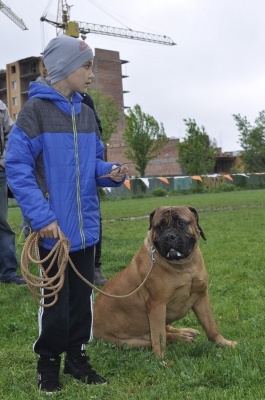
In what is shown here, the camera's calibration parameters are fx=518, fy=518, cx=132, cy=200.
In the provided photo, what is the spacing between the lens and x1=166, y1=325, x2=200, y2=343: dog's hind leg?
163 inches

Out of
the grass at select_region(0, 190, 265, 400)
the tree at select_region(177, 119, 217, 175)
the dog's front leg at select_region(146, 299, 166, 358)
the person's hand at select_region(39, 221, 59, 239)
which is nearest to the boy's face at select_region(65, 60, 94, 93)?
the person's hand at select_region(39, 221, 59, 239)

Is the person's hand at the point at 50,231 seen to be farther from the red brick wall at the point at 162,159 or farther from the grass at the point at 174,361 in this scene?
the red brick wall at the point at 162,159

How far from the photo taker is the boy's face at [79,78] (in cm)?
335

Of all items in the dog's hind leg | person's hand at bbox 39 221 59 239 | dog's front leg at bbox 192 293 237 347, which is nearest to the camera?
person's hand at bbox 39 221 59 239

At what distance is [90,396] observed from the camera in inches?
124

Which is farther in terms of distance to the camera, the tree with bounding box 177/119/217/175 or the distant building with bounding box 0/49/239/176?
the distant building with bounding box 0/49/239/176

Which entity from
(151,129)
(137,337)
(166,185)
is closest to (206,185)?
(166,185)

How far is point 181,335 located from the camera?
4.19 m

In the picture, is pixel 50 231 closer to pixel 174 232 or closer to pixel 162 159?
pixel 174 232

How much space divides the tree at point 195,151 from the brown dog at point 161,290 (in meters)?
49.2

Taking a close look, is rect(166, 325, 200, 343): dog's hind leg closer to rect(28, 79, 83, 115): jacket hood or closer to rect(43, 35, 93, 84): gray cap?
rect(28, 79, 83, 115): jacket hood

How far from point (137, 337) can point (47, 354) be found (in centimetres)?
93

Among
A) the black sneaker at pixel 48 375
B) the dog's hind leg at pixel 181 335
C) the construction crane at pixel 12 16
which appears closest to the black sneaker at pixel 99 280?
the dog's hind leg at pixel 181 335

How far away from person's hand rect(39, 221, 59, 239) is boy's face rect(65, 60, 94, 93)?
3.00ft
